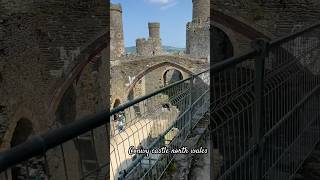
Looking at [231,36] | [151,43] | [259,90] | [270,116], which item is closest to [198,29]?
[151,43]

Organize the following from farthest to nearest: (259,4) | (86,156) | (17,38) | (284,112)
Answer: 1. (86,156)
2. (17,38)
3. (259,4)
4. (284,112)

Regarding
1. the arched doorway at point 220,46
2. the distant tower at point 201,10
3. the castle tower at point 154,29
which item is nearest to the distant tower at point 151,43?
the castle tower at point 154,29

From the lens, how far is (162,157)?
397 centimetres

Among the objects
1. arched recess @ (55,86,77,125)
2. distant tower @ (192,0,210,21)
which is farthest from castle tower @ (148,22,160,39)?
arched recess @ (55,86,77,125)

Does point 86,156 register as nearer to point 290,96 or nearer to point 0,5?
point 0,5

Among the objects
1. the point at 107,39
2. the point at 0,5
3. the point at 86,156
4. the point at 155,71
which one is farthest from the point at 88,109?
the point at 155,71

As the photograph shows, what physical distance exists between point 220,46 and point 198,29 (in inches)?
600

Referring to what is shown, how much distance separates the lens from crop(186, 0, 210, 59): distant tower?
2041 centimetres

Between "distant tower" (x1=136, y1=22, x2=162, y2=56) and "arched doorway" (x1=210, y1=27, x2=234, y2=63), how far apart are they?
15.3 metres

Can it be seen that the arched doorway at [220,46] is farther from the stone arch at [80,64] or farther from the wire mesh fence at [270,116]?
the wire mesh fence at [270,116]

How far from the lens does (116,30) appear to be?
19.8 meters

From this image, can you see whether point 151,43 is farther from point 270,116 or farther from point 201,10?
point 270,116

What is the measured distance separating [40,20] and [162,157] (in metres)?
3.51

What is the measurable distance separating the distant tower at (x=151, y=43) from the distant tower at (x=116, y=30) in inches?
77.9
